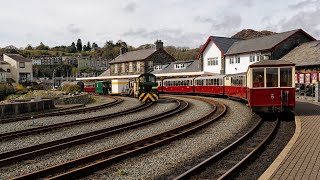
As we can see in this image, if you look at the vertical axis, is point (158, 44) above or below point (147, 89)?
above

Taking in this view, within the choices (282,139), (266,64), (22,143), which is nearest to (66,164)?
(22,143)

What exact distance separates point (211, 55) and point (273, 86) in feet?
125

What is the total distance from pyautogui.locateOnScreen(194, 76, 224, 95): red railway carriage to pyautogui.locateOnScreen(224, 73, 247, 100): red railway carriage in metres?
1.79

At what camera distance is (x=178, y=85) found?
41.2 m

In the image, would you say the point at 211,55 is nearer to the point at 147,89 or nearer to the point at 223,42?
the point at 223,42

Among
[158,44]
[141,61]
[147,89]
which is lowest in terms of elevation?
[147,89]

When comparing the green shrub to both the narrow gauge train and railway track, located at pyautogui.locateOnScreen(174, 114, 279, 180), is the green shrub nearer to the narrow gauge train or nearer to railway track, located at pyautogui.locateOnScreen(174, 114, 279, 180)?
the narrow gauge train

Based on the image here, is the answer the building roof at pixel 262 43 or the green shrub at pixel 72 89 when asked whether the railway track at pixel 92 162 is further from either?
the building roof at pixel 262 43

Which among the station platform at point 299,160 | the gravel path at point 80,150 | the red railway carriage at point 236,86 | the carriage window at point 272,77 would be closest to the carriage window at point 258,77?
the carriage window at point 272,77

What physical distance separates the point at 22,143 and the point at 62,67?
449ft

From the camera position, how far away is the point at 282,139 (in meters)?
11.1

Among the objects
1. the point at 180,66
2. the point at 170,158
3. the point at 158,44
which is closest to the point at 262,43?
the point at 180,66

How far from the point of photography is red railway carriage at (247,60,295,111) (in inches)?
596

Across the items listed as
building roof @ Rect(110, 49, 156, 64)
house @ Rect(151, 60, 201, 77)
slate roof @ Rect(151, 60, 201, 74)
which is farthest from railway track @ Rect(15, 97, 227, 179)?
building roof @ Rect(110, 49, 156, 64)
